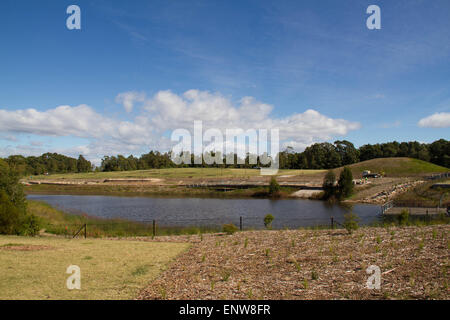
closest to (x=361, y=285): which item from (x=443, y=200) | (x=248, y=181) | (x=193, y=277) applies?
(x=193, y=277)

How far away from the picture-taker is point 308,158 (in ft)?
456

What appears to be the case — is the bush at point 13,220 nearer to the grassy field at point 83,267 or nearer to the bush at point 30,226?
the bush at point 30,226

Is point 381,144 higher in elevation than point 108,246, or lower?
higher

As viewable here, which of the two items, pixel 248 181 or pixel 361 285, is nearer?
pixel 361 285

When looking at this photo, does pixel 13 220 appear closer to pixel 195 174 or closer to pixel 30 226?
pixel 30 226

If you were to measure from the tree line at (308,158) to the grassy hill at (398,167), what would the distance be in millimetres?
22732

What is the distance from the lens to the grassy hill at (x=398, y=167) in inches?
3369

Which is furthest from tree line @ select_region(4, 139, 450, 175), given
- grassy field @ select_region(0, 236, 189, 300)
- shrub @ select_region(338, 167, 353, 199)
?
grassy field @ select_region(0, 236, 189, 300)

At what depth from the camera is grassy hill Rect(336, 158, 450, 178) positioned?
85562mm

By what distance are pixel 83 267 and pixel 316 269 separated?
8.27 m

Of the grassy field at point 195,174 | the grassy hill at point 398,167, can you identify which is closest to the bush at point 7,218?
the grassy field at point 195,174

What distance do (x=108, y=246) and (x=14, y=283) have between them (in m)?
6.82
